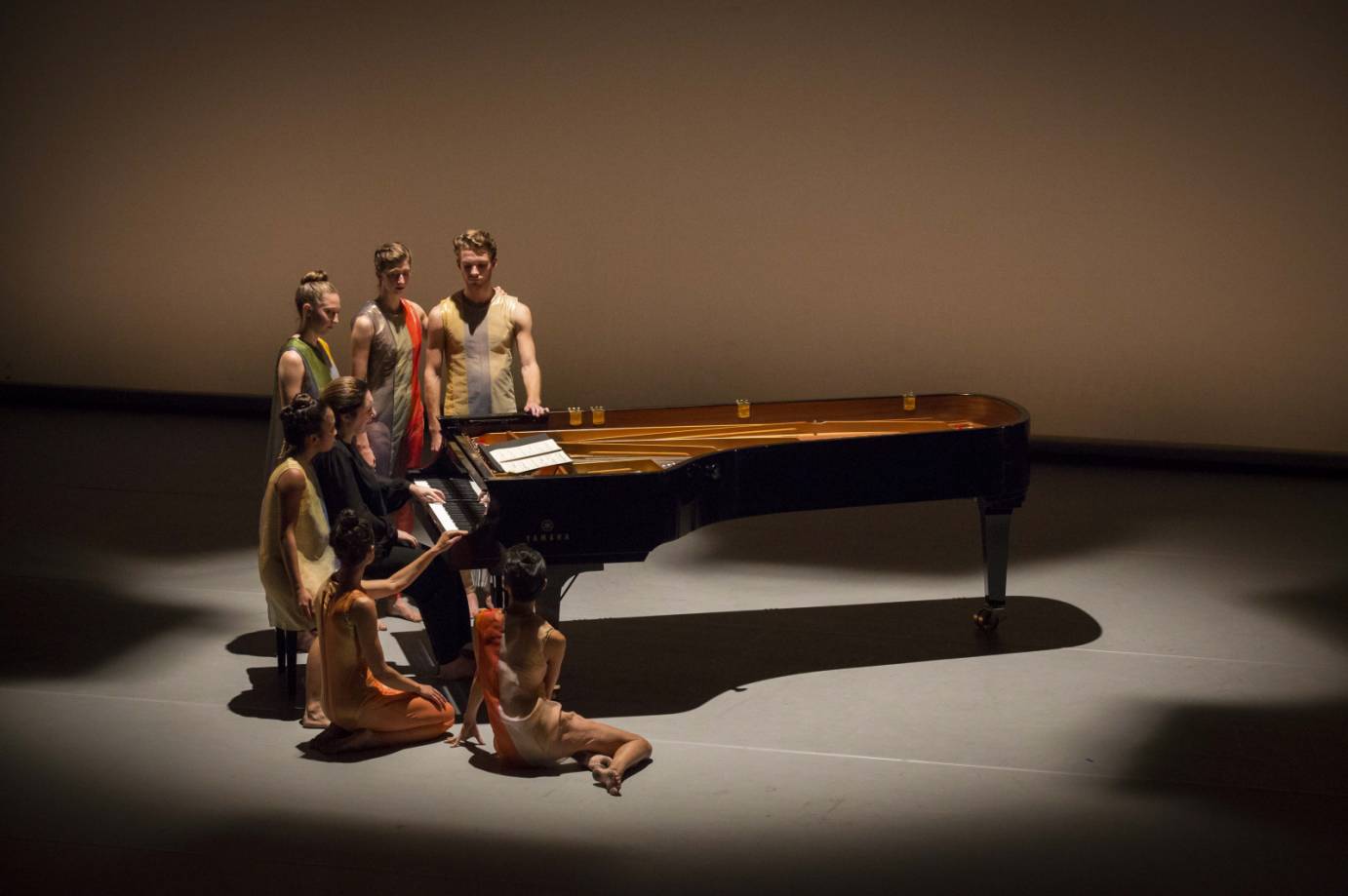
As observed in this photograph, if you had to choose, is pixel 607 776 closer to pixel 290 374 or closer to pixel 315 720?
pixel 315 720

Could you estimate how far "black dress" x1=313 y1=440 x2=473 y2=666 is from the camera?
537cm

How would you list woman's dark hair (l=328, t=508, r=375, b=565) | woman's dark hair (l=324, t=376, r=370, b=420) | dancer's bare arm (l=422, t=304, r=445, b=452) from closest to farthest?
1. woman's dark hair (l=328, t=508, r=375, b=565)
2. woman's dark hair (l=324, t=376, r=370, b=420)
3. dancer's bare arm (l=422, t=304, r=445, b=452)

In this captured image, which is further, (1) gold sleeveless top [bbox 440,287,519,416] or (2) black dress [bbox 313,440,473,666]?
(1) gold sleeveless top [bbox 440,287,519,416]

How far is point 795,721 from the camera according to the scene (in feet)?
17.6

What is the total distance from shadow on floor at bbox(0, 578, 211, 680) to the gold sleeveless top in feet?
4.51

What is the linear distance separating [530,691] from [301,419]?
1200mm

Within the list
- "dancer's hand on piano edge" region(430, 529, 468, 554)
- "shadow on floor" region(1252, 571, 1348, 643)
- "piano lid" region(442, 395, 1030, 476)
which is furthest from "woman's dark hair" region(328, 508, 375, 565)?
"shadow on floor" region(1252, 571, 1348, 643)

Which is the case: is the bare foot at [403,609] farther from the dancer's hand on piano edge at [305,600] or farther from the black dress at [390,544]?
the dancer's hand on piano edge at [305,600]

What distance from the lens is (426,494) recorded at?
18.2ft

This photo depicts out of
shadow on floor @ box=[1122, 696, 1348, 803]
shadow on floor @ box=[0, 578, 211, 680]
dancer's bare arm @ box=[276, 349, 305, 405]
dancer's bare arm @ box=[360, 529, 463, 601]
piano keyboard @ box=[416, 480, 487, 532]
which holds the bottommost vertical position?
shadow on floor @ box=[1122, 696, 1348, 803]

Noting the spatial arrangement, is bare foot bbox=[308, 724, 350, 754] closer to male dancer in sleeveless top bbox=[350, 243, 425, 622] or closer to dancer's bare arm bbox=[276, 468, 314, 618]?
dancer's bare arm bbox=[276, 468, 314, 618]

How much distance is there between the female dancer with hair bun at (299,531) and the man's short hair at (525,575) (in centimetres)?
85

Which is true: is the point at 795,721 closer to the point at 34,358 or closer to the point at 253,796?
the point at 253,796

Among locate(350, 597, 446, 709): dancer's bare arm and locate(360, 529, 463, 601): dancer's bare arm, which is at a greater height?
locate(360, 529, 463, 601): dancer's bare arm
